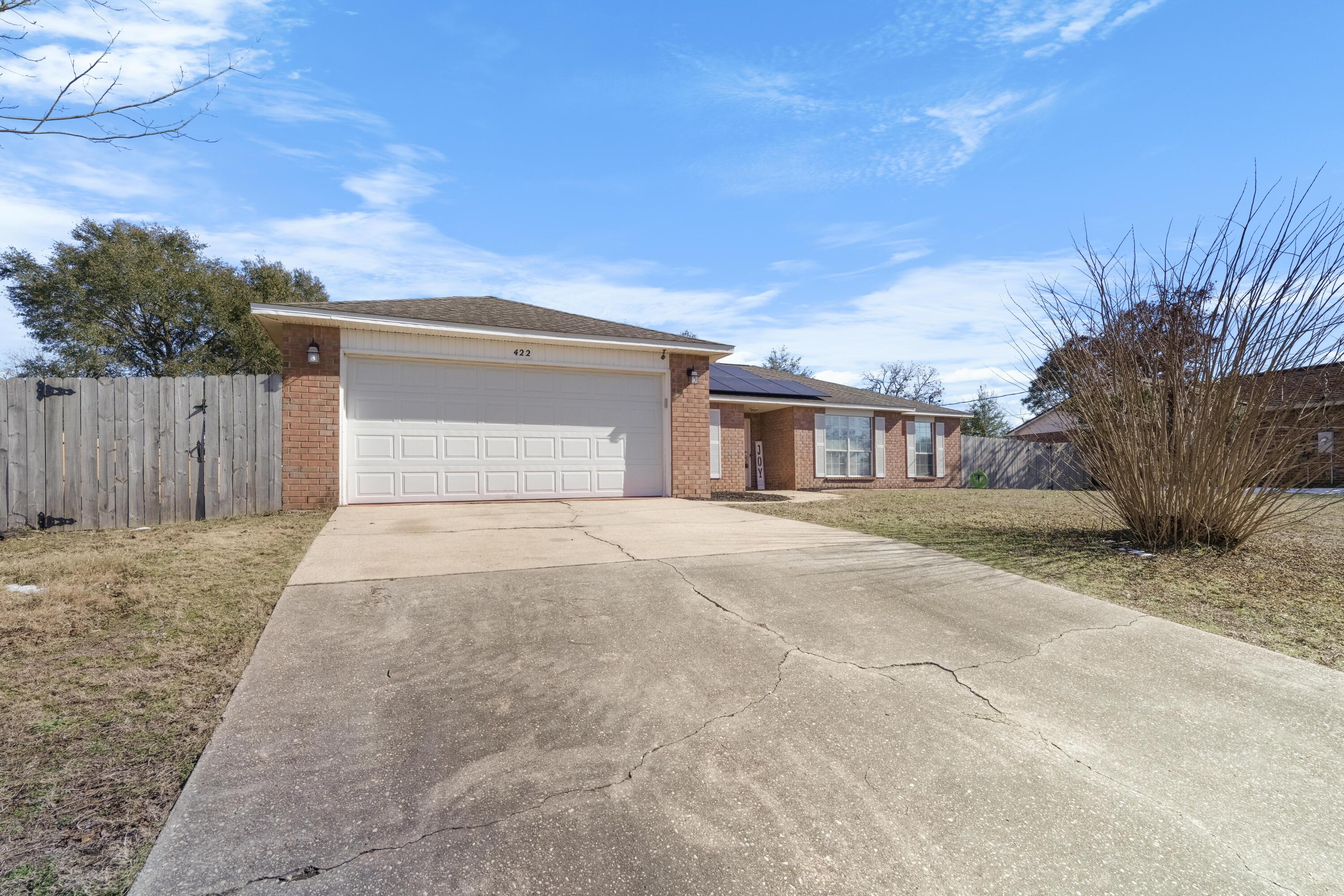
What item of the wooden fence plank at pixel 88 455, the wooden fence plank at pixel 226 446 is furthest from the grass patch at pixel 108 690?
the wooden fence plank at pixel 226 446

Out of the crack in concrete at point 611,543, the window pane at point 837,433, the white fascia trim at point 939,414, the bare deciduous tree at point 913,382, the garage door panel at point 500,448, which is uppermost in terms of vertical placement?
the bare deciduous tree at point 913,382

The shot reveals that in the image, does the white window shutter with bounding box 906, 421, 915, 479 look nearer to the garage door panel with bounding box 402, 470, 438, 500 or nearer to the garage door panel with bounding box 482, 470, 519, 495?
the garage door panel with bounding box 482, 470, 519, 495

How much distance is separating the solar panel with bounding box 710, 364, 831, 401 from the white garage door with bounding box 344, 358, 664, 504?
200 inches

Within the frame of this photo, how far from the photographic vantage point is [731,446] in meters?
15.6

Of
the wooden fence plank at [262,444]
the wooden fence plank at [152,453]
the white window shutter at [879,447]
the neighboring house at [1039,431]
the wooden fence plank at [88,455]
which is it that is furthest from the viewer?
the neighboring house at [1039,431]

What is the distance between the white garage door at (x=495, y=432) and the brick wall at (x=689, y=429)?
0.28 m

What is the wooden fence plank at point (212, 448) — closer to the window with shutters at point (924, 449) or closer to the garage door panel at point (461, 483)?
the garage door panel at point (461, 483)

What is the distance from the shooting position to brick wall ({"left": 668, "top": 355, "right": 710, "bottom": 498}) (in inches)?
416

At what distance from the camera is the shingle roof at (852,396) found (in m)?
18.8

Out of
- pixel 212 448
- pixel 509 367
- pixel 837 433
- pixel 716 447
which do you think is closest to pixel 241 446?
pixel 212 448

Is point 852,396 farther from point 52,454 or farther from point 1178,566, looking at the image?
point 52,454

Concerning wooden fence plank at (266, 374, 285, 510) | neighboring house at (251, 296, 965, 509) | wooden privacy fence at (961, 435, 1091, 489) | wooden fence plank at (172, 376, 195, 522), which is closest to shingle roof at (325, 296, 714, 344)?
neighboring house at (251, 296, 965, 509)

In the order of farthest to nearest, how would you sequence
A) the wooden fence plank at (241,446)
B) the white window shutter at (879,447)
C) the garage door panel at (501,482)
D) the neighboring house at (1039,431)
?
the neighboring house at (1039,431) → the white window shutter at (879,447) → the garage door panel at (501,482) → the wooden fence plank at (241,446)

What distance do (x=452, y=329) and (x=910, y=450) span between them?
15459 mm
